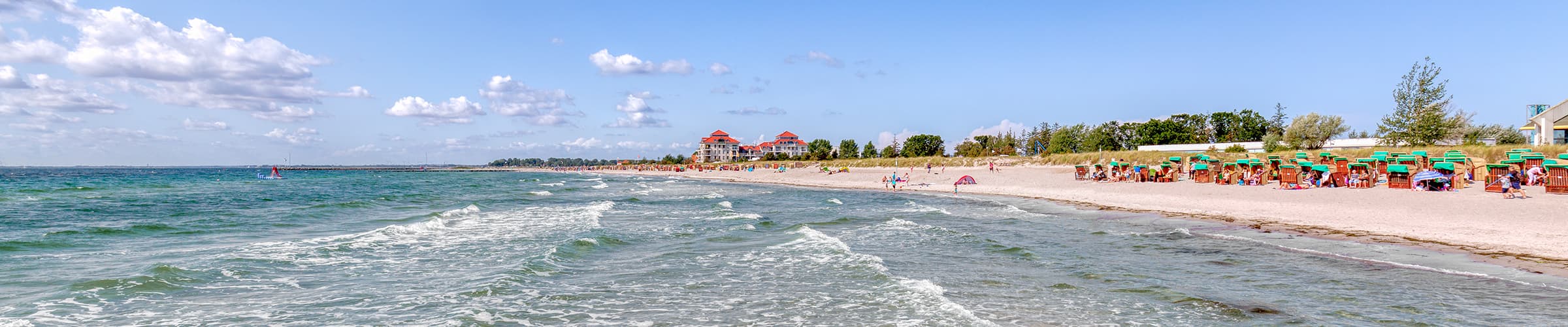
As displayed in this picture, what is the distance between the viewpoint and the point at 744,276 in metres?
11.6

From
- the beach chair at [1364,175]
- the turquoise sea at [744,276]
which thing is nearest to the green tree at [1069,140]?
the beach chair at [1364,175]

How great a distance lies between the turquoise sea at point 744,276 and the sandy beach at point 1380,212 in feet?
3.76

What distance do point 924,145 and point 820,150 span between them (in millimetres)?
27591

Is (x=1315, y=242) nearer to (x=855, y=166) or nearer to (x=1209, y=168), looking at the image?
(x=1209, y=168)

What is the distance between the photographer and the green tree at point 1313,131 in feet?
198

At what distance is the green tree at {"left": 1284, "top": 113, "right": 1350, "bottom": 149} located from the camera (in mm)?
60219

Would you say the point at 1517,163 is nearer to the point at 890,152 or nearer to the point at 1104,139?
the point at 1104,139

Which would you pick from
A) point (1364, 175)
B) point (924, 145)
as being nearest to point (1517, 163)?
point (1364, 175)

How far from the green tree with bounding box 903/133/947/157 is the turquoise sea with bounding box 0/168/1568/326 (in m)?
94.0

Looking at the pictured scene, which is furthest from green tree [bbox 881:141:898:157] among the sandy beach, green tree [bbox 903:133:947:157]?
the sandy beach

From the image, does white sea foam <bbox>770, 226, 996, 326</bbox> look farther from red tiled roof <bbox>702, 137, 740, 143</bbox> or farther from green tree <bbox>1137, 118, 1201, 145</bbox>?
red tiled roof <bbox>702, 137, 740, 143</bbox>

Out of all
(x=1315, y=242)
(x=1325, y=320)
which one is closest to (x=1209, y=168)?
(x=1315, y=242)

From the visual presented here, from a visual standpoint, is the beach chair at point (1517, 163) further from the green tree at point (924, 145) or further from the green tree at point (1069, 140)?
the green tree at point (924, 145)

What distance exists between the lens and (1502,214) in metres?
16.5
